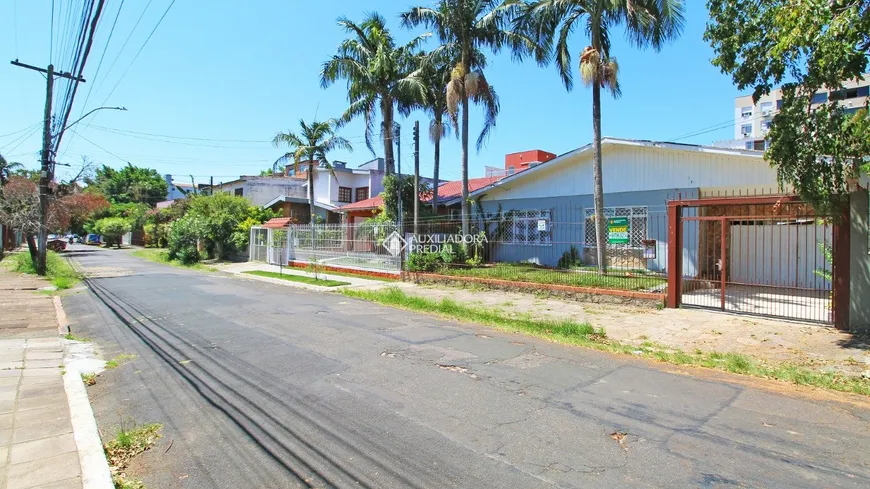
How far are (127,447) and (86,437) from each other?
1.21 ft

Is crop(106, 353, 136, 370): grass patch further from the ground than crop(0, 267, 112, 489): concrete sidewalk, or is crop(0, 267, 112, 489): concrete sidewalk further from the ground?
crop(0, 267, 112, 489): concrete sidewalk

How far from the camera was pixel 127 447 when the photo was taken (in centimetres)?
409

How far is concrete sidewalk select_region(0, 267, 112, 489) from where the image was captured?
3.44 metres

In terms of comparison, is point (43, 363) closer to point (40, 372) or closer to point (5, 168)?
point (40, 372)

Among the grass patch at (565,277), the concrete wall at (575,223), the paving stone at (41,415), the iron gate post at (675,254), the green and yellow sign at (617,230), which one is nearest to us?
the paving stone at (41,415)

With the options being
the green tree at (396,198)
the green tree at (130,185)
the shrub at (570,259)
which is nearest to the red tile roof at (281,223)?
the green tree at (396,198)

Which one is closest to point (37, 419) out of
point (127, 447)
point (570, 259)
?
point (127, 447)

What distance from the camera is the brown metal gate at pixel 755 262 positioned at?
9.48 meters

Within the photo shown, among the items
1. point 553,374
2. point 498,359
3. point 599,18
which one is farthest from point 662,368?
point 599,18

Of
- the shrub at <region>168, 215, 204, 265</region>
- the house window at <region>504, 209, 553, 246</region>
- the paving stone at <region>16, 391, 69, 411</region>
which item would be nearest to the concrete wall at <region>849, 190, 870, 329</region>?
the house window at <region>504, 209, 553, 246</region>

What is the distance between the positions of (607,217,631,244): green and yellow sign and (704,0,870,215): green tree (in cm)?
673

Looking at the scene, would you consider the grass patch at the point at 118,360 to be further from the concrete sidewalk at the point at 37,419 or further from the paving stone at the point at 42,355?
the paving stone at the point at 42,355

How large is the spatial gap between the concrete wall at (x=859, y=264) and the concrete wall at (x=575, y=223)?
639 cm

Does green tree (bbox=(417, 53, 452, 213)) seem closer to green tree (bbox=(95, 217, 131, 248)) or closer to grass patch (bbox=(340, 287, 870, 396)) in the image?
grass patch (bbox=(340, 287, 870, 396))
